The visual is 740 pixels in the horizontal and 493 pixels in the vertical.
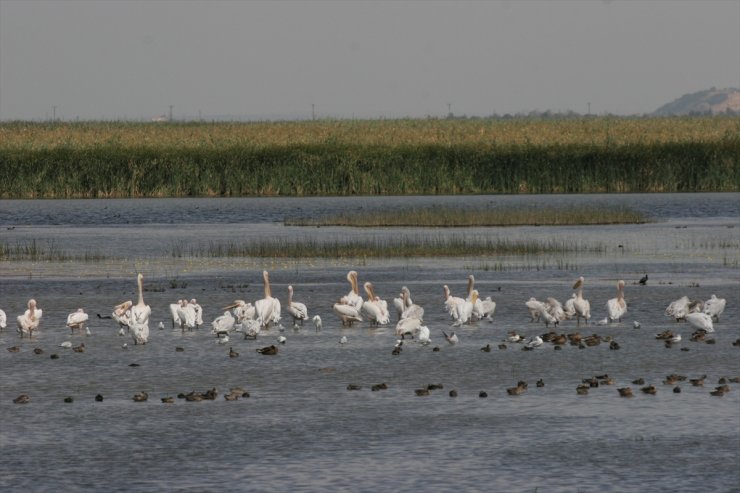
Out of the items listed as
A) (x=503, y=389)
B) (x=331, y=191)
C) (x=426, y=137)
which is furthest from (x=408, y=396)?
(x=426, y=137)

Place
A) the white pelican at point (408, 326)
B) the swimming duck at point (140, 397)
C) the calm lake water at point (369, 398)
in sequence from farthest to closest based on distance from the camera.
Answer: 1. the white pelican at point (408, 326)
2. the swimming duck at point (140, 397)
3. the calm lake water at point (369, 398)

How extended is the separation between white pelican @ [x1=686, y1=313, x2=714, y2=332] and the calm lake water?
1.07 ft

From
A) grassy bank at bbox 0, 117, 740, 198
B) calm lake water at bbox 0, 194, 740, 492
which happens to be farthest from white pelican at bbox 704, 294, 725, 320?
grassy bank at bbox 0, 117, 740, 198

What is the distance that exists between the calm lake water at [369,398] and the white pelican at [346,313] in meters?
0.28

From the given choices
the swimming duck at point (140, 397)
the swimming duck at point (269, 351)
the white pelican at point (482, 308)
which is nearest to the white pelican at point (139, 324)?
the swimming duck at point (269, 351)

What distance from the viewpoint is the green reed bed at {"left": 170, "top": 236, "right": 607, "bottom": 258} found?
41406mm

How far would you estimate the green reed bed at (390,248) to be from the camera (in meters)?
41.4

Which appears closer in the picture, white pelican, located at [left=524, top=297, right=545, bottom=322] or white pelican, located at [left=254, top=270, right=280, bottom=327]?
white pelican, located at [left=524, top=297, right=545, bottom=322]

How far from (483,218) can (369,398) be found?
35.9m

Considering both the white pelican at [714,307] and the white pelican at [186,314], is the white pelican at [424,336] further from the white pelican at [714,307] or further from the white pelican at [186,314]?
the white pelican at [714,307]

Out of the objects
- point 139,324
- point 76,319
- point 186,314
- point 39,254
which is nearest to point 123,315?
point 76,319

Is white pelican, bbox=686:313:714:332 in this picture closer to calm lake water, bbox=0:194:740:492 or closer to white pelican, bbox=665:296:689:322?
calm lake water, bbox=0:194:740:492

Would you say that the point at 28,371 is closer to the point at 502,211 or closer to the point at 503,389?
the point at 503,389

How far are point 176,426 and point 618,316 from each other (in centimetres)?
1155
